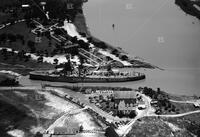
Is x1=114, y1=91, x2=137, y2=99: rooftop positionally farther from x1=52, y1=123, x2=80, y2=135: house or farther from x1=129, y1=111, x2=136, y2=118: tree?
x1=52, y1=123, x2=80, y2=135: house

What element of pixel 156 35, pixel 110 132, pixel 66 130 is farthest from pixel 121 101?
pixel 156 35

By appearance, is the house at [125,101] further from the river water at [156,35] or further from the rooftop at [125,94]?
the river water at [156,35]

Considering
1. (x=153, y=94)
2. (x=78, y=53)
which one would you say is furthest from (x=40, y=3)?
(x=153, y=94)

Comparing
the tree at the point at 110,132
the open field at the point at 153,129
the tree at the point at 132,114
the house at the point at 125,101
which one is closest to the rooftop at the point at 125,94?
the house at the point at 125,101

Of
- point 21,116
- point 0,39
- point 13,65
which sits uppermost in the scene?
point 0,39

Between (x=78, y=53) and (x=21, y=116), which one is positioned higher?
(x=78, y=53)

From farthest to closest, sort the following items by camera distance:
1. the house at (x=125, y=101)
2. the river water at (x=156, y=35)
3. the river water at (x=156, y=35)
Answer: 1. the river water at (x=156, y=35)
2. the river water at (x=156, y=35)
3. the house at (x=125, y=101)

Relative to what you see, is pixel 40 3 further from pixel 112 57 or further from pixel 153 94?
pixel 153 94

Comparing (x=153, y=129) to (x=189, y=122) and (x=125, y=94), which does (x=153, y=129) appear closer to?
(x=189, y=122)
